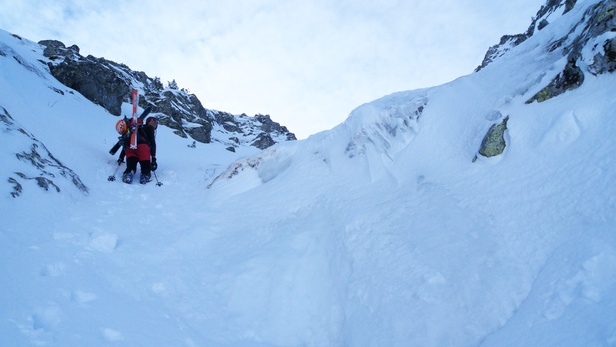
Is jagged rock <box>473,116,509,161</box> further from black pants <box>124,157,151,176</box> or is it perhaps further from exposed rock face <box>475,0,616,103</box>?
black pants <box>124,157,151,176</box>

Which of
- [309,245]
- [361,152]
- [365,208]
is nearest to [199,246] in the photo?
[309,245]

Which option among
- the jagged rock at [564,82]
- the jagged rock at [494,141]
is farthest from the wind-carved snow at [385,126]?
the jagged rock at [564,82]

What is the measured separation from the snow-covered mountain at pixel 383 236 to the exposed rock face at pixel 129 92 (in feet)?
38.5

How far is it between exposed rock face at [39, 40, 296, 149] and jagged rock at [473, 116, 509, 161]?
65.5 feet

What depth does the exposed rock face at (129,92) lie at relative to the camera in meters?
18.6

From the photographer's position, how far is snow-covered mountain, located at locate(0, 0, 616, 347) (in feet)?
10.7

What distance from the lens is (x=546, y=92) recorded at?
5629 millimetres

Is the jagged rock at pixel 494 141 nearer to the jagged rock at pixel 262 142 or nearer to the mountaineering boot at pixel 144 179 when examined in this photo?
the mountaineering boot at pixel 144 179

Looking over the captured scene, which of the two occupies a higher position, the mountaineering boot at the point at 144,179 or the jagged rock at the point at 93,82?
the jagged rock at the point at 93,82

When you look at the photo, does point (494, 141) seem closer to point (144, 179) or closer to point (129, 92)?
point (144, 179)

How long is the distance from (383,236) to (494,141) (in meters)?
2.45

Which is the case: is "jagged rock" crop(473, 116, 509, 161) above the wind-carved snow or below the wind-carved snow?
below

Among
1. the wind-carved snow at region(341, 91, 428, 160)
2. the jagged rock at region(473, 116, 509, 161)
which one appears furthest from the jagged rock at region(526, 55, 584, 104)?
the wind-carved snow at region(341, 91, 428, 160)

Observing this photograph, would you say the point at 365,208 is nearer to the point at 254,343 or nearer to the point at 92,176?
the point at 254,343
